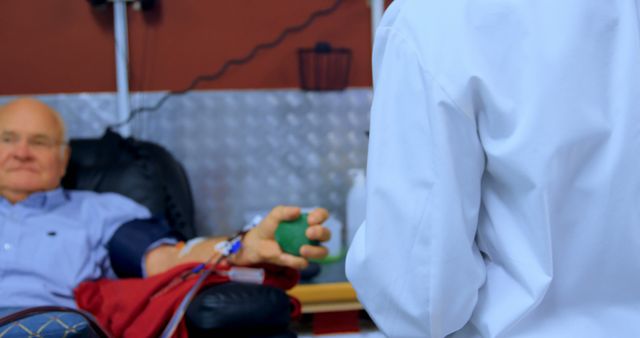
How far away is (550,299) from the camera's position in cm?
88

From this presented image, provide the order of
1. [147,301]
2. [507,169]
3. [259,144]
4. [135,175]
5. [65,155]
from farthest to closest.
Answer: [259,144] → [135,175] → [65,155] → [147,301] → [507,169]

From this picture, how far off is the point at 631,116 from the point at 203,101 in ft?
6.52

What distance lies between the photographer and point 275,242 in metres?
1.64

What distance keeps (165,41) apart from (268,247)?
4.03ft

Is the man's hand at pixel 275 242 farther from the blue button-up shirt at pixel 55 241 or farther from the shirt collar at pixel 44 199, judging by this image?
the shirt collar at pixel 44 199

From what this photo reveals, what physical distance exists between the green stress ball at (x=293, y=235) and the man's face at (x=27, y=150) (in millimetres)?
855

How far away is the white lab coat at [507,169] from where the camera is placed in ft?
2.65

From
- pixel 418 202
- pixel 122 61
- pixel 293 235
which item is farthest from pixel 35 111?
pixel 418 202

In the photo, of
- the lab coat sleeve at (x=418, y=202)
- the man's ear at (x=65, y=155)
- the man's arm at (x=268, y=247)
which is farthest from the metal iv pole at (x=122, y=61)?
the lab coat sleeve at (x=418, y=202)

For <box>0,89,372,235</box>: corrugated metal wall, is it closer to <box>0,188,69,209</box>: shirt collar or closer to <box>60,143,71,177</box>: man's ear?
<box>60,143,71,177</box>: man's ear

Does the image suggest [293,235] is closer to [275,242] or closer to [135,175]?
[275,242]

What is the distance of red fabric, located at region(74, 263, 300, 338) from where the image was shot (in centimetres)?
169

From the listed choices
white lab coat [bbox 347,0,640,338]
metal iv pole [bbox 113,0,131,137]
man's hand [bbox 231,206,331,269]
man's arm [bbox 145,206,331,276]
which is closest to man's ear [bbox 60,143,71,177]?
metal iv pole [bbox 113,0,131,137]

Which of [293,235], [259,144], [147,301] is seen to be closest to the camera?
[293,235]
